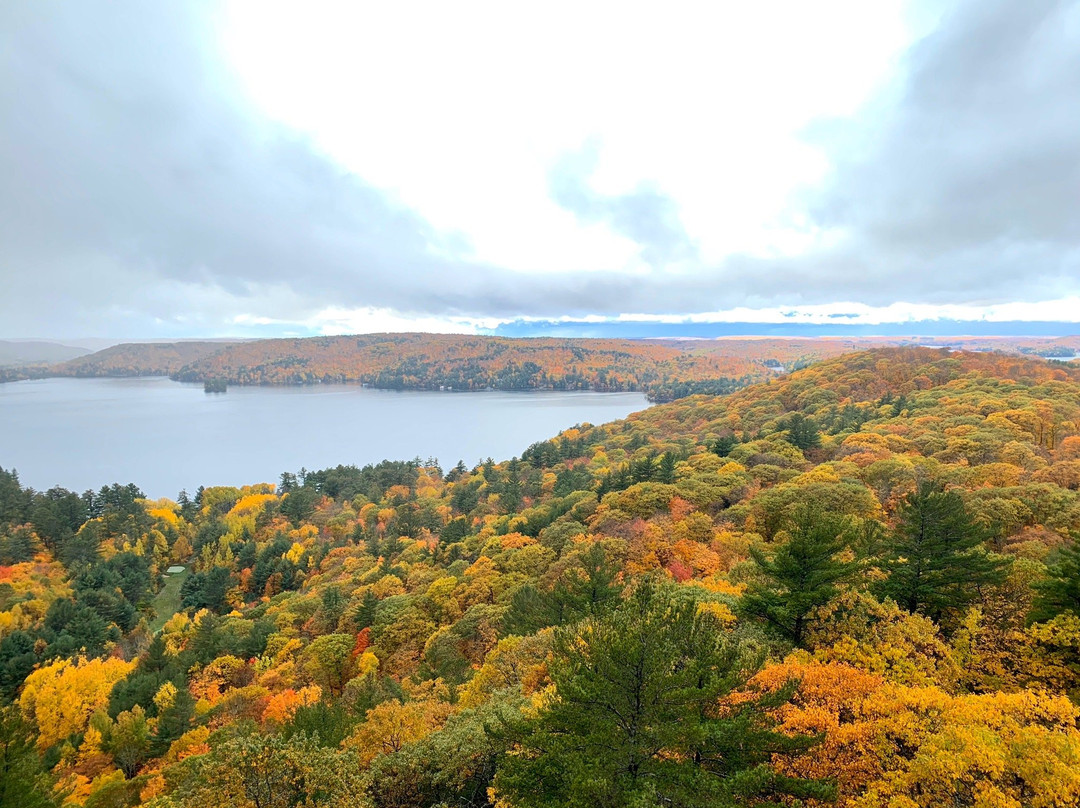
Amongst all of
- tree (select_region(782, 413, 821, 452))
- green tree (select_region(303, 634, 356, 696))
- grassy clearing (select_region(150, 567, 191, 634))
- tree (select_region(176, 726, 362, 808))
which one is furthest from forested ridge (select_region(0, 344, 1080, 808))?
grassy clearing (select_region(150, 567, 191, 634))

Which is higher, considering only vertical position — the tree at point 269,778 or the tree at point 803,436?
the tree at point 269,778

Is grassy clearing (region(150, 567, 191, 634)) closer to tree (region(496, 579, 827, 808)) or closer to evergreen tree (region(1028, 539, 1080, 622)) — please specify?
tree (region(496, 579, 827, 808))

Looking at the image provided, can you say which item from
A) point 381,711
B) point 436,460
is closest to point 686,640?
point 381,711

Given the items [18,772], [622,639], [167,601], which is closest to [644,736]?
[622,639]

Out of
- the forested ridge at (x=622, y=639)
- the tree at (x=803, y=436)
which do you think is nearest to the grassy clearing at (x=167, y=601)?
the forested ridge at (x=622, y=639)

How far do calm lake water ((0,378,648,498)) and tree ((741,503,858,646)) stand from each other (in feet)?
350

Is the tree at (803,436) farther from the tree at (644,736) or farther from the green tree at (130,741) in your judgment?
the green tree at (130,741)

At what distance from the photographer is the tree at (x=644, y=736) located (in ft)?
28.3

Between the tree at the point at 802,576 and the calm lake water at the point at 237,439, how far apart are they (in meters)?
107

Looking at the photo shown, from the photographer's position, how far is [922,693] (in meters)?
11.2

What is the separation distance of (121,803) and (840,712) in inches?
1134

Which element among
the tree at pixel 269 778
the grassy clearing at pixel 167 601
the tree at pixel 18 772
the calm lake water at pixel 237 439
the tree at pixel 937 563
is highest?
the tree at pixel 937 563

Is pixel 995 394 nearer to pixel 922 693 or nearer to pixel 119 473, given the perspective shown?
pixel 922 693

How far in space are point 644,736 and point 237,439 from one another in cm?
16301
